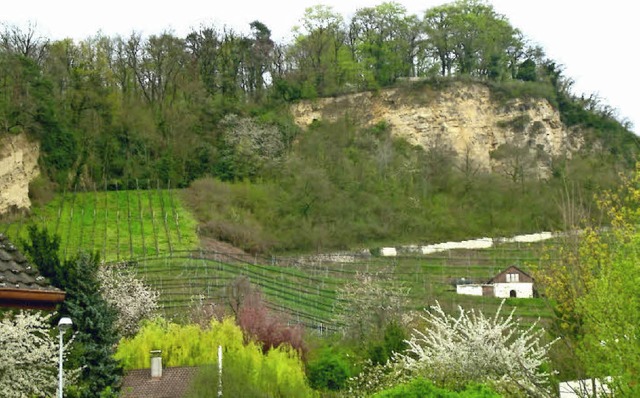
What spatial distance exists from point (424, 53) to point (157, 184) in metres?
34.5

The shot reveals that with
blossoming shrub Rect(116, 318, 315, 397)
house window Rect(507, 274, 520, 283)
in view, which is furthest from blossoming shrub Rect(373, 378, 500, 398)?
house window Rect(507, 274, 520, 283)

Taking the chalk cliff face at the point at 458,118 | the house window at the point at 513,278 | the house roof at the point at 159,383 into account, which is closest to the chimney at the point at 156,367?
the house roof at the point at 159,383

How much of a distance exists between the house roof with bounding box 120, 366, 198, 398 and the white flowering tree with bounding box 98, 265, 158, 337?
33.7 feet

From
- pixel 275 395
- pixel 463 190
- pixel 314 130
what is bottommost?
pixel 275 395

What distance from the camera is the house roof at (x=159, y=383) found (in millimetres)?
26219

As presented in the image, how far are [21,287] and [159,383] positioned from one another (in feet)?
49.2

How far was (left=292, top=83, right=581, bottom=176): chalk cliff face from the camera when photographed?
8888 centimetres

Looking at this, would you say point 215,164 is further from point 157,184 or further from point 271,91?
point 271,91

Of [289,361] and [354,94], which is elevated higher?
[354,94]

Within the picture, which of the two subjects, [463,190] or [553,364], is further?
[463,190]

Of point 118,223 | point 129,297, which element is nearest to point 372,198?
point 118,223

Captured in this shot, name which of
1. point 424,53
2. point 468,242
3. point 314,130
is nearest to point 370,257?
point 468,242

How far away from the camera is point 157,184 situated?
73000 millimetres

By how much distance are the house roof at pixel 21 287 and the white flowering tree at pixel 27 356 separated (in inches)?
39.5
